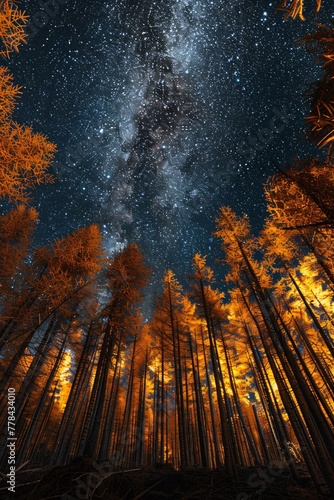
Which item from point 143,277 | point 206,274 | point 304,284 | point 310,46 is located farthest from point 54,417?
point 310,46

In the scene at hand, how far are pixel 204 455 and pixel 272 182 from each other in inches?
524

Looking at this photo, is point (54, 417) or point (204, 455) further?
point (54, 417)

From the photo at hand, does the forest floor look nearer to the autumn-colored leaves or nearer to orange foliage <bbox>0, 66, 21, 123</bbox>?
the autumn-colored leaves


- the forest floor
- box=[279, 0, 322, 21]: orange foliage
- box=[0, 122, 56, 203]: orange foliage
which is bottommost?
the forest floor

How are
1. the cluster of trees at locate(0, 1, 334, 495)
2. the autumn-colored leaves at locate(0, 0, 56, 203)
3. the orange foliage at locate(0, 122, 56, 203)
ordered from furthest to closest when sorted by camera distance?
the cluster of trees at locate(0, 1, 334, 495) < the orange foliage at locate(0, 122, 56, 203) < the autumn-colored leaves at locate(0, 0, 56, 203)

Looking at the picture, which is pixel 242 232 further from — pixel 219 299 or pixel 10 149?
pixel 10 149

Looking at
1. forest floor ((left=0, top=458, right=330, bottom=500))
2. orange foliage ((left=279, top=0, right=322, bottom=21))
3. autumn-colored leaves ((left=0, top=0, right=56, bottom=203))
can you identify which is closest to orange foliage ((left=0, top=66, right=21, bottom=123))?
autumn-colored leaves ((left=0, top=0, right=56, bottom=203))

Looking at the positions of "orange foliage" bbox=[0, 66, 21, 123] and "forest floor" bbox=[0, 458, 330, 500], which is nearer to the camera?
"forest floor" bbox=[0, 458, 330, 500]

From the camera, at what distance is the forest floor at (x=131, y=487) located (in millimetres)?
3758

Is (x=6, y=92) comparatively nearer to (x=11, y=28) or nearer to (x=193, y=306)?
(x=11, y=28)

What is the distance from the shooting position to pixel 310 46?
5078 mm

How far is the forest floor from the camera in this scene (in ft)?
12.3

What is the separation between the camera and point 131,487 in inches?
189

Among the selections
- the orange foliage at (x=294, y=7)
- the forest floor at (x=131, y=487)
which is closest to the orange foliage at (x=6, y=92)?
the orange foliage at (x=294, y=7)
